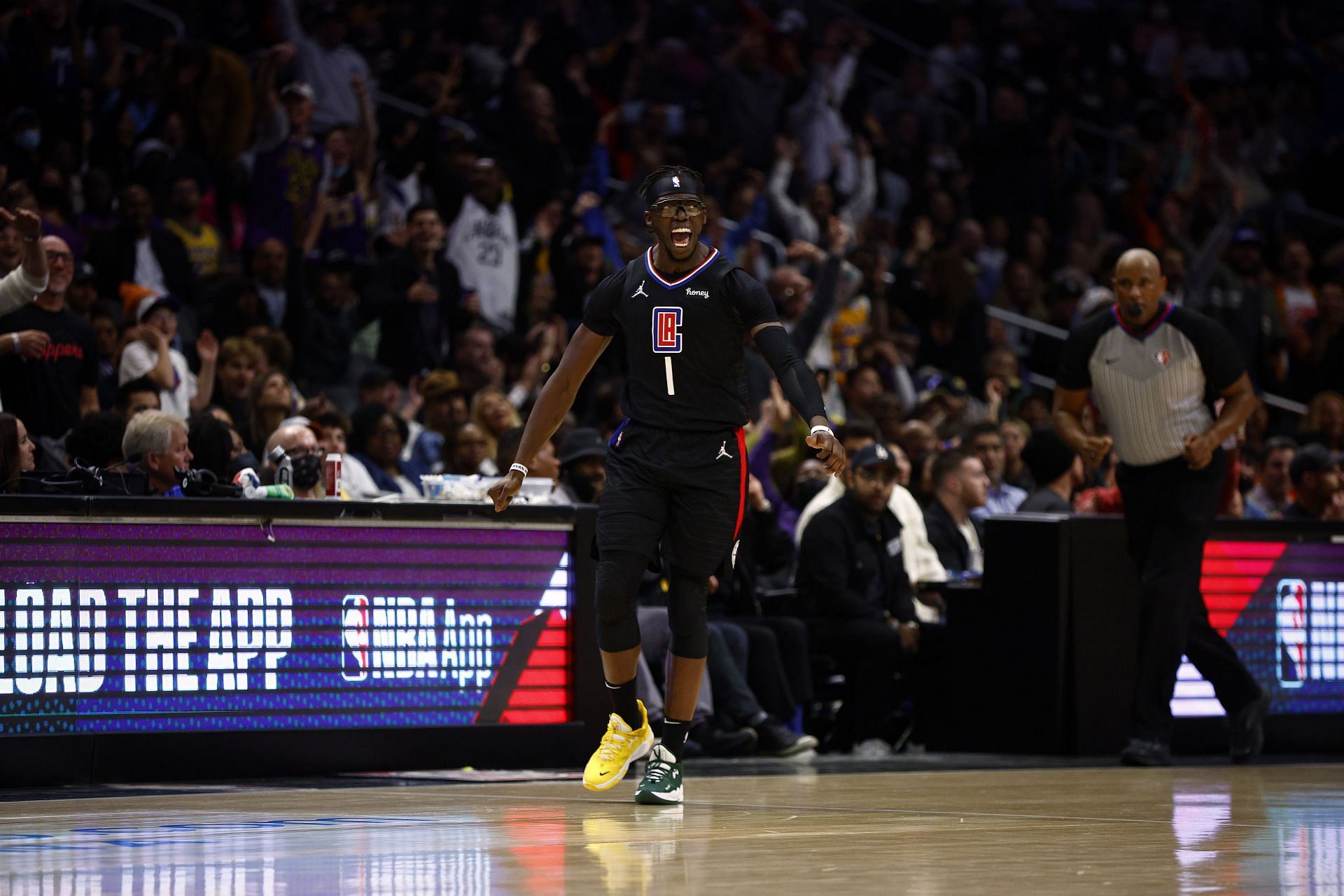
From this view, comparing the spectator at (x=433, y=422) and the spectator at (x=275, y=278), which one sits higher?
the spectator at (x=275, y=278)

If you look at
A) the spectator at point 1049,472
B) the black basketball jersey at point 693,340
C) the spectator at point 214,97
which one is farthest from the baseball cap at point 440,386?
the black basketball jersey at point 693,340

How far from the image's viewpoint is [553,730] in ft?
29.0

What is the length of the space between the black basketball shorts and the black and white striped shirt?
118 inches

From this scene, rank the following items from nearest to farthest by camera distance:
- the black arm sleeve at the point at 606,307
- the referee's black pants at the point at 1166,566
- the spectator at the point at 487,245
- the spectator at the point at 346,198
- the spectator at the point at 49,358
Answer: the black arm sleeve at the point at 606,307 < the referee's black pants at the point at 1166,566 < the spectator at the point at 49,358 < the spectator at the point at 346,198 < the spectator at the point at 487,245

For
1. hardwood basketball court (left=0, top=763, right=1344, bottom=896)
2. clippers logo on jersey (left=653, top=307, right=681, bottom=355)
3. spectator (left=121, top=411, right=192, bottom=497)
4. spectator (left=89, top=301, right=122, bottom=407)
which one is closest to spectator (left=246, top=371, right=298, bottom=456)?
spectator (left=89, top=301, right=122, bottom=407)

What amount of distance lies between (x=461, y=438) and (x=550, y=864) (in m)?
6.09

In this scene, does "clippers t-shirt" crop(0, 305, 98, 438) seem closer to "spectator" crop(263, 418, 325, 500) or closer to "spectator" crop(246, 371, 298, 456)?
"spectator" crop(246, 371, 298, 456)

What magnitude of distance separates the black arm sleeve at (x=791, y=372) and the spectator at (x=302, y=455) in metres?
2.88

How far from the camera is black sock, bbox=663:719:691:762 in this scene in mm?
7039

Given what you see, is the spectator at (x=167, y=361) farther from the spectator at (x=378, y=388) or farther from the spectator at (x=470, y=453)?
the spectator at (x=470, y=453)

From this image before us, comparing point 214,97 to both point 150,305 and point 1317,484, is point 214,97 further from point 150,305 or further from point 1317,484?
point 1317,484

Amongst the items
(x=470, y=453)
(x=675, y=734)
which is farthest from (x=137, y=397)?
(x=675, y=734)

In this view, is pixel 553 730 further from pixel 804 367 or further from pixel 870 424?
pixel 870 424

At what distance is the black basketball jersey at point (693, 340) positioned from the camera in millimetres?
7051
